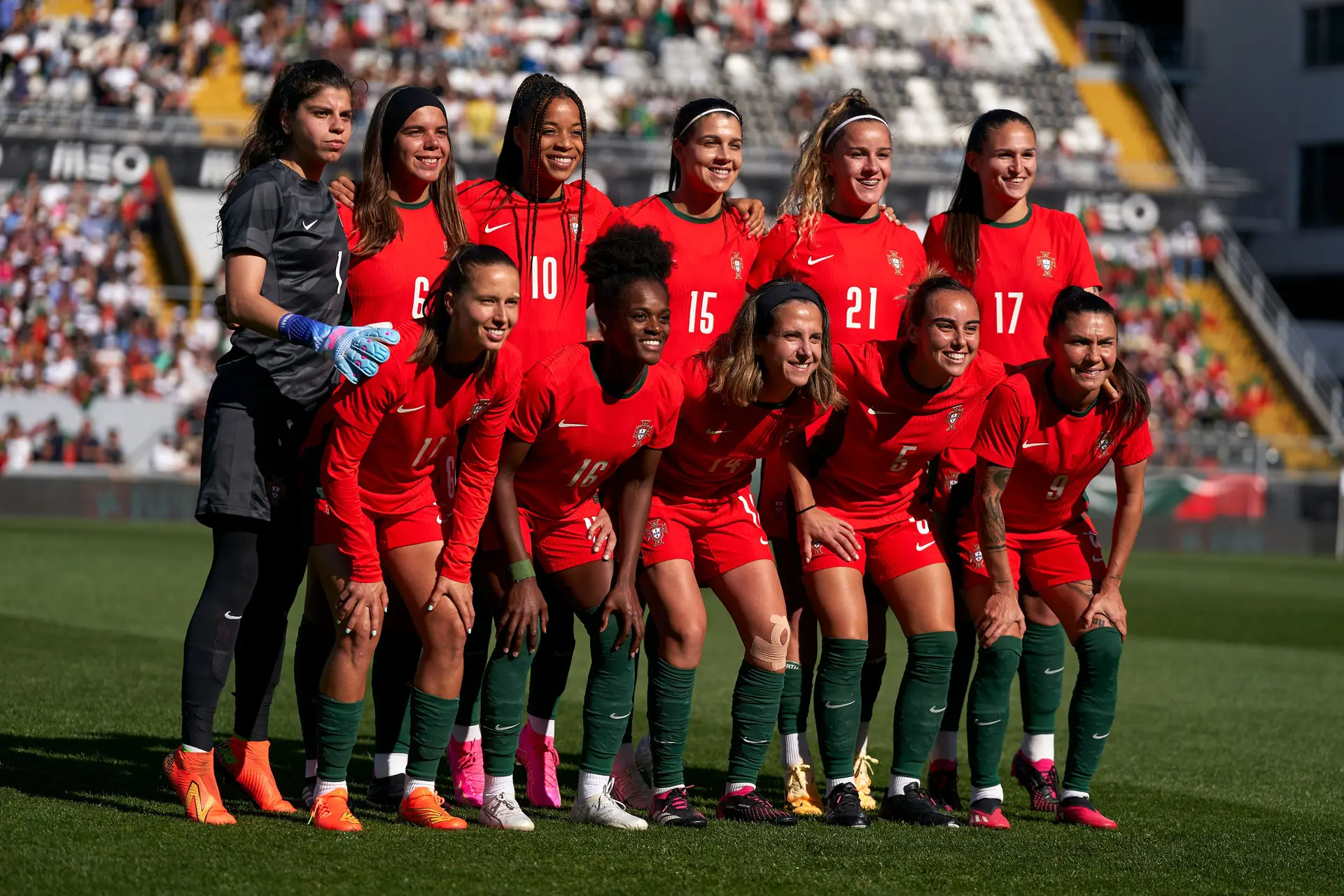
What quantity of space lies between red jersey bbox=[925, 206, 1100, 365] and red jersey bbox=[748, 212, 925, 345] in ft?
0.85

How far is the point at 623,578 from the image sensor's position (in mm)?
5707

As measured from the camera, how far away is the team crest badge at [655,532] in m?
5.88

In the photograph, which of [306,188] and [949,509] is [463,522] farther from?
[949,509]

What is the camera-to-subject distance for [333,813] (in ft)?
17.5

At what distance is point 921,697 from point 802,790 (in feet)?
2.09

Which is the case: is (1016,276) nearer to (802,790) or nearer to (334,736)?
(802,790)

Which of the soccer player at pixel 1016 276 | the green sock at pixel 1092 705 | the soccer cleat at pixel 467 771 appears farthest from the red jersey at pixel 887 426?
the soccer cleat at pixel 467 771

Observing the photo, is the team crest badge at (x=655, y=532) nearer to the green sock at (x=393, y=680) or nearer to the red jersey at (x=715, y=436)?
the red jersey at (x=715, y=436)

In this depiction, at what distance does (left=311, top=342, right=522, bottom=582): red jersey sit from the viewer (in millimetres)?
5297

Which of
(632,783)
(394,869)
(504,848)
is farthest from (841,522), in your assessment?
(394,869)

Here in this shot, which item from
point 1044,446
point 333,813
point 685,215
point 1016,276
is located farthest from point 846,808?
point 685,215

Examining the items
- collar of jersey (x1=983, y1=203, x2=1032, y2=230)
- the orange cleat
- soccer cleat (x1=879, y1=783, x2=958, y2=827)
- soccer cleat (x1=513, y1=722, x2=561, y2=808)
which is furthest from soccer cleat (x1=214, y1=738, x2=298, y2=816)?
collar of jersey (x1=983, y1=203, x2=1032, y2=230)

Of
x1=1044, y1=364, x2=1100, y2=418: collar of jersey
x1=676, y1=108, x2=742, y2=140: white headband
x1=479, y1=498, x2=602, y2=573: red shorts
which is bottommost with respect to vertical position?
x1=479, y1=498, x2=602, y2=573: red shorts

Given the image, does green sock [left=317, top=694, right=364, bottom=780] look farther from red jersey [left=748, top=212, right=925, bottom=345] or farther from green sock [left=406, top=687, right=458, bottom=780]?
red jersey [left=748, top=212, right=925, bottom=345]
